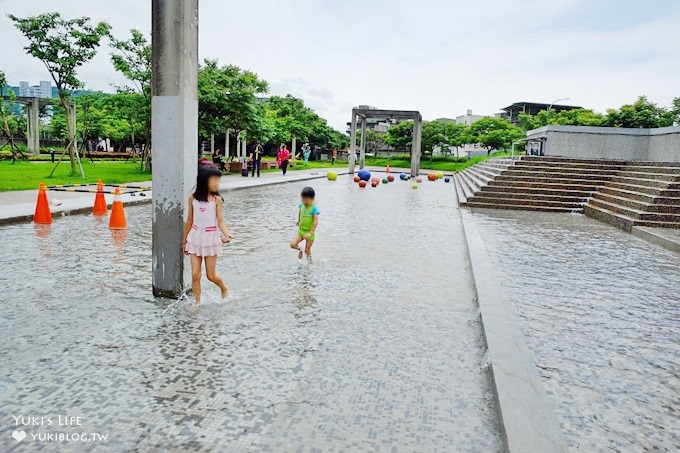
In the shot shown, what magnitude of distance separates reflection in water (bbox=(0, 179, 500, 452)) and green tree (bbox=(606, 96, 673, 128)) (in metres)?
36.1

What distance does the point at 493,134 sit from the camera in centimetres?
5688

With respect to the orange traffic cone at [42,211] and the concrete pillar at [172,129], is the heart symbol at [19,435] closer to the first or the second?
the concrete pillar at [172,129]

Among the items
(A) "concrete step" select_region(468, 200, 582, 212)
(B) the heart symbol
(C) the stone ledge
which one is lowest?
(B) the heart symbol

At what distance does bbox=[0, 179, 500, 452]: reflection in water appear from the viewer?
3.22 meters

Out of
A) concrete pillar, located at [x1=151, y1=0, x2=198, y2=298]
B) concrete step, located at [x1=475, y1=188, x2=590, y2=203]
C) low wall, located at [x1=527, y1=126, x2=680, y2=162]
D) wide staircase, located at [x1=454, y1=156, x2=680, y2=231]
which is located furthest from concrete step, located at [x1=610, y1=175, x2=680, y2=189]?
concrete pillar, located at [x1=151, y1=0, x2=198, y2=298]

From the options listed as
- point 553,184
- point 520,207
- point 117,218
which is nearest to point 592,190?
point 553,184

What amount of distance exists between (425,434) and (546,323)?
102 inches

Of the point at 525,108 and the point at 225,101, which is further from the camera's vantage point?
the point at 525,108

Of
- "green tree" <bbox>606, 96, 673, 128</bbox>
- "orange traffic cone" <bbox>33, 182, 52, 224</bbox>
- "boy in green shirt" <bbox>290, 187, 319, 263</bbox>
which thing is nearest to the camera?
"boy in green shirt" <bbox>290, 187, 319, 263</bbox>

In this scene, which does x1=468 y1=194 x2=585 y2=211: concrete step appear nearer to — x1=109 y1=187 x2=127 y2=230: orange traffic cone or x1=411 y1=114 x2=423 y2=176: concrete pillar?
x1=109 y1=187 x2=127 y2=230: orange traffic cone

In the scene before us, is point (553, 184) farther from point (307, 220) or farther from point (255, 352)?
point (255, 352)

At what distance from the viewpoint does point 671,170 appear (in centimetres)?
1552

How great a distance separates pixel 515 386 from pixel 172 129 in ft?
13.1

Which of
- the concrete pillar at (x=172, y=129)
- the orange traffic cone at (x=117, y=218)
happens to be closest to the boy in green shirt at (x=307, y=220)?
the concrete pillar at (x=172, y=129)
